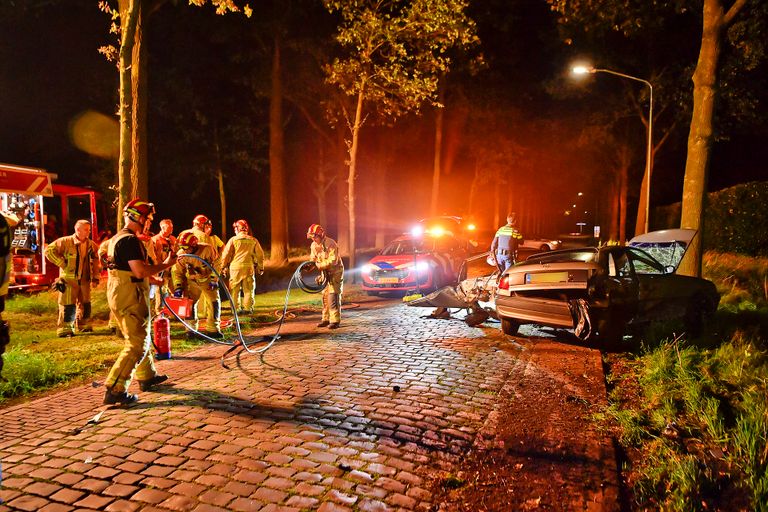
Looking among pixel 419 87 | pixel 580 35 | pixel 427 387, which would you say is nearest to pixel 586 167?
pixel 580 35

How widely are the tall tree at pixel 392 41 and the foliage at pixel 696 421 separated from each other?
38.8 ft

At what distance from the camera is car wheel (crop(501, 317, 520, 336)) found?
8.25m

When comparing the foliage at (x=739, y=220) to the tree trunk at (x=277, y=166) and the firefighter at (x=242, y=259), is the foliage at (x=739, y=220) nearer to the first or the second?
the firefighter at (x=242, y=259)

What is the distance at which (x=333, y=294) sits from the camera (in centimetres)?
907

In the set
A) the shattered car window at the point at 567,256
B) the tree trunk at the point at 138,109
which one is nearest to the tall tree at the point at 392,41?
the tree trunk at the point at 138,109

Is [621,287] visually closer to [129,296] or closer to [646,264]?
[646,264]

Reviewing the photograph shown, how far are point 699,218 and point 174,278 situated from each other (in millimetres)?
10594

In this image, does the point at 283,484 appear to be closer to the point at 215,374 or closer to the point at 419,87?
the point at 215,374

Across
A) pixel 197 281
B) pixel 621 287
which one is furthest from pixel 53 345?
pixel 621 287

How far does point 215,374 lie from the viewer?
20.3ft

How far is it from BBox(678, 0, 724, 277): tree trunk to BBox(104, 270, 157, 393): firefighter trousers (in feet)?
33.8

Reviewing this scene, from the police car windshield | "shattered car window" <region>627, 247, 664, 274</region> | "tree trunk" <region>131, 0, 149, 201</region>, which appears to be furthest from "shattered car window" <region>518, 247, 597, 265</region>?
"tree trunk" <region>131, 0, 149, 201</region>

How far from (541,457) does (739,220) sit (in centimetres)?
1669

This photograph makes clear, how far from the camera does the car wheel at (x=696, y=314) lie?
8.03 meters
